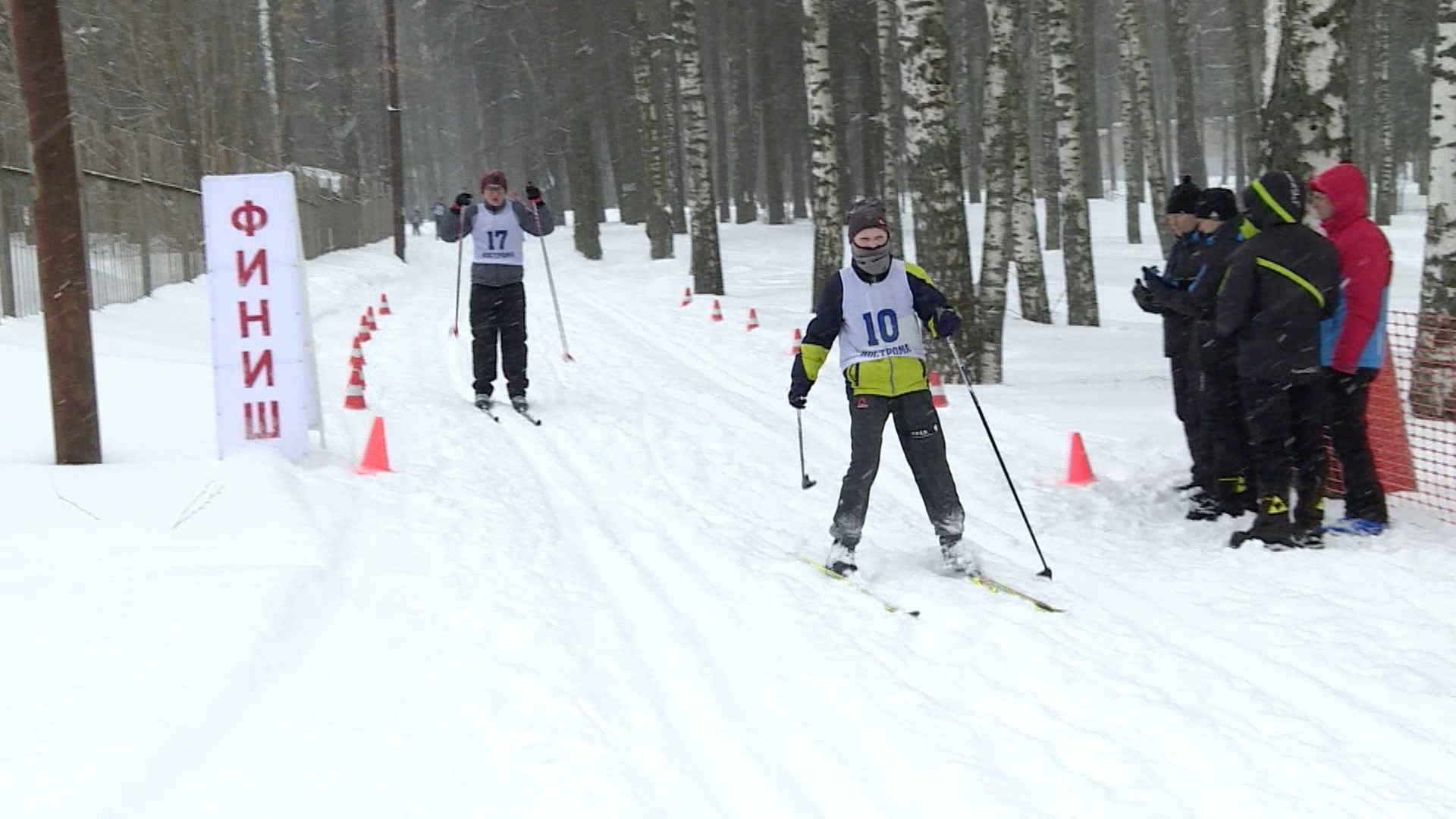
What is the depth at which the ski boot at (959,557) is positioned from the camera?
258 inches

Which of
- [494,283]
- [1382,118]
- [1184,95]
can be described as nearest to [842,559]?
[494,283]

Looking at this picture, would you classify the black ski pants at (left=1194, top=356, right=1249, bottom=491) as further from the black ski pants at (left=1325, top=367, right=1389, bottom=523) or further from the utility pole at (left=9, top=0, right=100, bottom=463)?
the utility pole at (left=9, top=0, right=100, bottom=463)

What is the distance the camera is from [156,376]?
11070 mm

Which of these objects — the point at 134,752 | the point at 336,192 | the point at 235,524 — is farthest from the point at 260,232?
the point at 336,192

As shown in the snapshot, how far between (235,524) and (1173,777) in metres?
4.69

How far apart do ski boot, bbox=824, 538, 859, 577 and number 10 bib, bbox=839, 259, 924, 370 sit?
38.1 inches

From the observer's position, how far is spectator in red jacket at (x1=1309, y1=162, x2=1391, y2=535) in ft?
22.9

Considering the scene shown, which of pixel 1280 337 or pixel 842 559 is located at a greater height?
pixel 1280 337

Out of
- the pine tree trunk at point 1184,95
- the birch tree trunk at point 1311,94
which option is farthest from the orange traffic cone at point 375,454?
the pine tree trunk at point 1184,95

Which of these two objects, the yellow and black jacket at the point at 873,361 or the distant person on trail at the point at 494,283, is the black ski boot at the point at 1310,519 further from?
the distant person on trail at the point at 494,283

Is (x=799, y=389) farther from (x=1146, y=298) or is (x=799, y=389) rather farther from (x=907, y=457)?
(x=1146, y=298)

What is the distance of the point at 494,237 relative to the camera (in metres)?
11.7

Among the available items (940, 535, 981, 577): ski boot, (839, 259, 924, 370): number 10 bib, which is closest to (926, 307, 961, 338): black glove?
(839, 259, 924, 370): number 10 bib

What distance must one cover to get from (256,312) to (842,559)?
14.6ft
